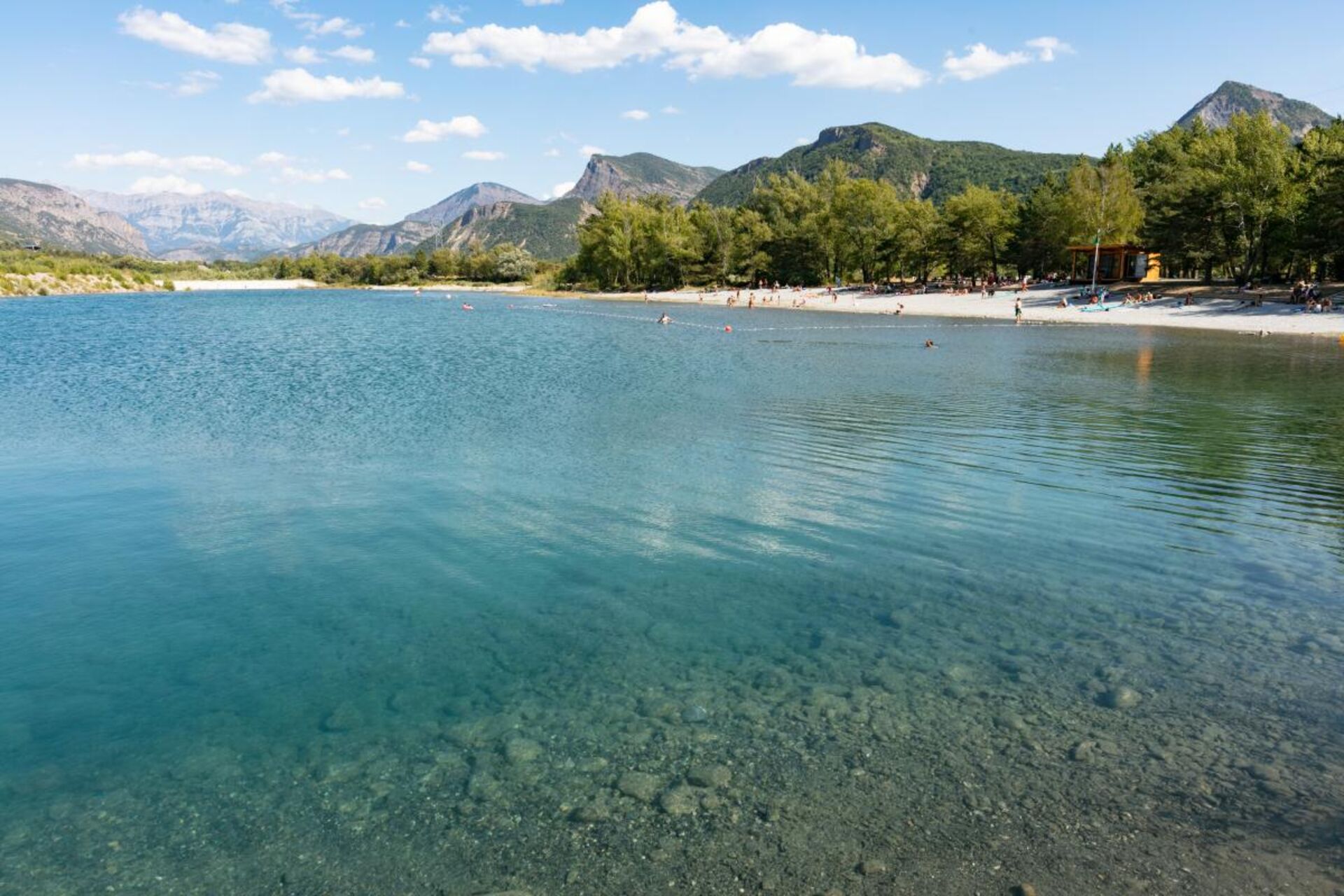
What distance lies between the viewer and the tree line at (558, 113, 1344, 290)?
81.8 metres

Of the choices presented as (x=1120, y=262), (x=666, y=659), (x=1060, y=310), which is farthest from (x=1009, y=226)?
(x=666, y=659)

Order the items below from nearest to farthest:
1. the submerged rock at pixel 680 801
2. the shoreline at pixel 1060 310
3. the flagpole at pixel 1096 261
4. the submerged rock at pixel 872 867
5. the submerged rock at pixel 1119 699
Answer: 1. the submerged rock at pixel 872 867
2. the submerged rock at pixel 680 801
3. the submerged rock at pixel 1119 699
4. the shoreline at pixel 1060 310
5. the flagpole at pixel 1096 261

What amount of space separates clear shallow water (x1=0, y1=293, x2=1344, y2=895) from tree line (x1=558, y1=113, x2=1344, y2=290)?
236 feet

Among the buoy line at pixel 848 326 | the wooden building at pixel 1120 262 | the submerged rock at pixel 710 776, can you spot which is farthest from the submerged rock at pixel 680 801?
the wooden building at pixel 1120 262

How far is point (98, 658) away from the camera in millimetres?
11328

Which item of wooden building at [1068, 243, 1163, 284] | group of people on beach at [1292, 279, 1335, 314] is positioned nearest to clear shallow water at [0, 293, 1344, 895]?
group of people on beach at [1292, 279, 1335, 314]

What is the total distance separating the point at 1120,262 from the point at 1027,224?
1472cm

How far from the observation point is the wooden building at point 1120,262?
99.9 meters

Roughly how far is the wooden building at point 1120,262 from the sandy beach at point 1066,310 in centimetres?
503

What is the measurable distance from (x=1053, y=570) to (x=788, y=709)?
24.4 ft

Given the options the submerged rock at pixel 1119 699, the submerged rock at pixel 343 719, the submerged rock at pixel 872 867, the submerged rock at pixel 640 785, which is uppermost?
the submerged rock at pixel 343 719

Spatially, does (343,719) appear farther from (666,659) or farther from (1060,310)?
(1060,310)

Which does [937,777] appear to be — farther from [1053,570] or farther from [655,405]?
[655,405]

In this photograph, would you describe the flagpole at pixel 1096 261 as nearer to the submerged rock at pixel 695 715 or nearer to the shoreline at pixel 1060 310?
the shoreline at pixel 1060 310
